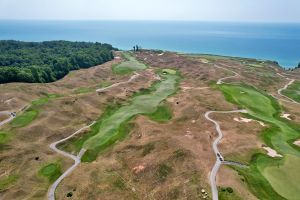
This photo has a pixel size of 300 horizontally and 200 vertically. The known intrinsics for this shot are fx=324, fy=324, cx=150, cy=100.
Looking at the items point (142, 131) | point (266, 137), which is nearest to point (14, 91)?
point (142, 131)

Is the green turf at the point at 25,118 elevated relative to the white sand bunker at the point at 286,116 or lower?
lower

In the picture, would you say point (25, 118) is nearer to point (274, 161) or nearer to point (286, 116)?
point (274, 161)

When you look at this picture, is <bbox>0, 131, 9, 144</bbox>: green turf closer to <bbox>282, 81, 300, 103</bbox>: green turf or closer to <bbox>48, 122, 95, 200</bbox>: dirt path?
<bbox>48, 122, 95, 200</bbox>: dirt path

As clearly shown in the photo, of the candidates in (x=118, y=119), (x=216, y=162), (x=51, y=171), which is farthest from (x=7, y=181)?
Result: (x=216, y=162)

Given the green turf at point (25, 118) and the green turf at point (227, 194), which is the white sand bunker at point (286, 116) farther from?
the green turf at point (25, 118)

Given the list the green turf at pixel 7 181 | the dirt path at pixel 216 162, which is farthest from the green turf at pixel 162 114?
the green turf at pixel 7 181

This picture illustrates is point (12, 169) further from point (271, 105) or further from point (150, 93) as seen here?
point (271, 105)

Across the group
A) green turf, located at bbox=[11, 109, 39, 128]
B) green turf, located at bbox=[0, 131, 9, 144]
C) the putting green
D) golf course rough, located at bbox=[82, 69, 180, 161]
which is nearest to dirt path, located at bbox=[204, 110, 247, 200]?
the putting green
